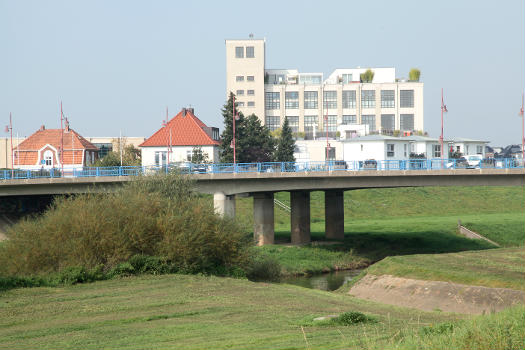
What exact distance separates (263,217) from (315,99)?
265 feet

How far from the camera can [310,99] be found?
478 feet

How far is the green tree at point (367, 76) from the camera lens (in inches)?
5832

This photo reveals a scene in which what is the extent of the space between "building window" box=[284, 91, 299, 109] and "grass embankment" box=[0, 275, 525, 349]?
111286mm

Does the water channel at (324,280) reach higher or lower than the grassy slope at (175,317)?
lower

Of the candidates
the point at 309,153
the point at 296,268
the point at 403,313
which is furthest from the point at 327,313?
the point at 309,153

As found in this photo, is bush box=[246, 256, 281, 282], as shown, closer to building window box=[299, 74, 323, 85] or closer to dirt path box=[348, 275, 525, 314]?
dirt path box=[348, 275, 525, 314]

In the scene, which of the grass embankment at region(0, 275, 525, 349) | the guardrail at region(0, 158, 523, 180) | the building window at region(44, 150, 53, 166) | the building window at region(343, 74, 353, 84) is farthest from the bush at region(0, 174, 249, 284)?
the building window at region(343, 74, 353, 84)

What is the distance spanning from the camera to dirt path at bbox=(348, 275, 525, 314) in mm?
36469

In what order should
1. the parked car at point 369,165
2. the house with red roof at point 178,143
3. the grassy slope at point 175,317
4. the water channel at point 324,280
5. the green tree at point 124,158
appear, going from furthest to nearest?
1. the house with red roof at point 178,143
2. the green tree at point 124,158
3. the parked car at point 369,165
4. the water channel at point 324,280
5. the grassy slope at point 175,317

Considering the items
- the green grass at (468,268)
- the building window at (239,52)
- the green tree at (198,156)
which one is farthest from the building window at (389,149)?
the building window at (239,52)

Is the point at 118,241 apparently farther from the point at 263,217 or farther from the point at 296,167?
the point at 263,217

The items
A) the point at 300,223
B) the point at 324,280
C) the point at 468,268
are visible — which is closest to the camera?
the point at 468,268

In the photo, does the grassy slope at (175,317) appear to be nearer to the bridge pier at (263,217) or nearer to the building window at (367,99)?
the bridge pier at (263,217)

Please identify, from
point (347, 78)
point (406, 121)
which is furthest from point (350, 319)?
point (347, 78)
